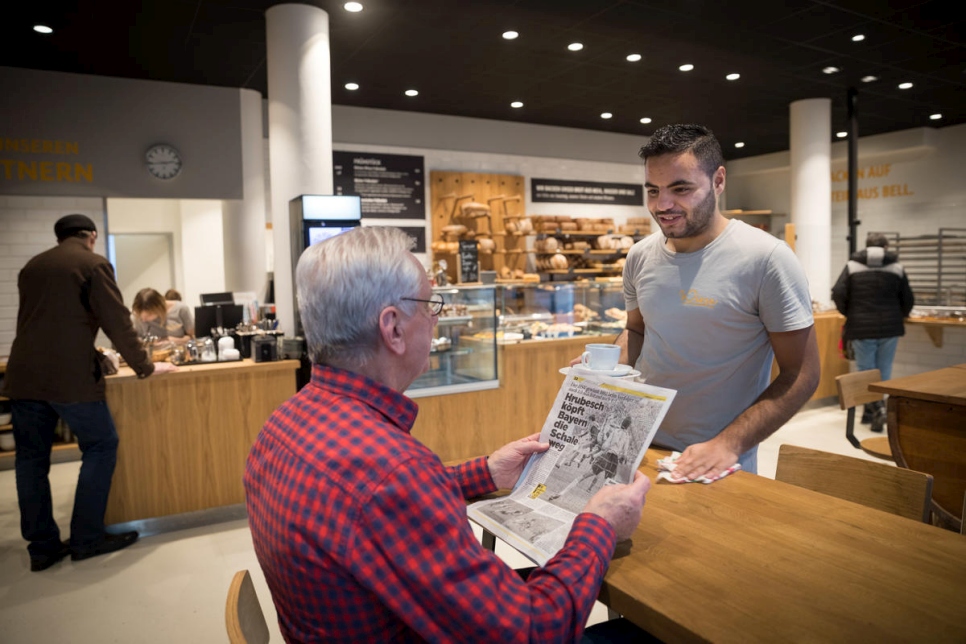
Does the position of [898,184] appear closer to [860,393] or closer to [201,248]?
[860,393]

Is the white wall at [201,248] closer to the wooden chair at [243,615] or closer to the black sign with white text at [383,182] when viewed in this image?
the black sign with white text at [383,182]

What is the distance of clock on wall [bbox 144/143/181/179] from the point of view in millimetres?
6321

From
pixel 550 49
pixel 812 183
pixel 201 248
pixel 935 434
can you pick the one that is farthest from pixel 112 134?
pixel 812 183

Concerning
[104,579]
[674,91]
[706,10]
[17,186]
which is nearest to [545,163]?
[674,91]

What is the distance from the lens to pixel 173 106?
642 centimetres

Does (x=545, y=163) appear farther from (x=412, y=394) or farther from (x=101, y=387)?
(x=101, y=387)

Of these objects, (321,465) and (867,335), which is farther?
(867,335)

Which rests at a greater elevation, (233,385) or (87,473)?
(233,385)

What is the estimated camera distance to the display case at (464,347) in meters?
4.51

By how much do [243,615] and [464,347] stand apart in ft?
11.6

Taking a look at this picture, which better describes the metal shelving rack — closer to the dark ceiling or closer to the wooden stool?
the dark ceiling

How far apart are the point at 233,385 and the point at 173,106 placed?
3.80 m

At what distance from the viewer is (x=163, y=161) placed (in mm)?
6371

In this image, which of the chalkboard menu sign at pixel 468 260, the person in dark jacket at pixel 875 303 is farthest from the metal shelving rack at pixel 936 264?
the chalkboard menu sign at pixel 468 260
